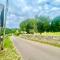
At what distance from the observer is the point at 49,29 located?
118 meters

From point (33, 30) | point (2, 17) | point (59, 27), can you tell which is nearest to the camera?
point (2, 17)

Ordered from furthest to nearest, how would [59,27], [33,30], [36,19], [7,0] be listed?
1. [36,19]
2. [33,30]
3. [59,27]
4. [7,0]

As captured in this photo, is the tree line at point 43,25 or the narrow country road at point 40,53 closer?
the narrow country road at point 40,53

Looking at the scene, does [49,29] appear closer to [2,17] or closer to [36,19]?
[36,19]

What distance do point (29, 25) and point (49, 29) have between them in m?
29.4

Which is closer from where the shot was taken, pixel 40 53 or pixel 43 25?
pixel 40 53

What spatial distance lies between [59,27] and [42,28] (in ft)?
59.7

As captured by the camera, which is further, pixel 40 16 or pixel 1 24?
pixel 40 16

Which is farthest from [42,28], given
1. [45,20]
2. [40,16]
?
[40,16]

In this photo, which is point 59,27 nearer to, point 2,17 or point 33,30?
point 33,30

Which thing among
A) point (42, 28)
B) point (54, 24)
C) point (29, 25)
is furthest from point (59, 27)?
point (29, 25)

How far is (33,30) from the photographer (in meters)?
132

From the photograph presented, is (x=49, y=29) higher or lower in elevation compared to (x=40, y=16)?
lower

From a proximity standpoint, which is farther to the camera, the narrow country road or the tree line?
the tree line
